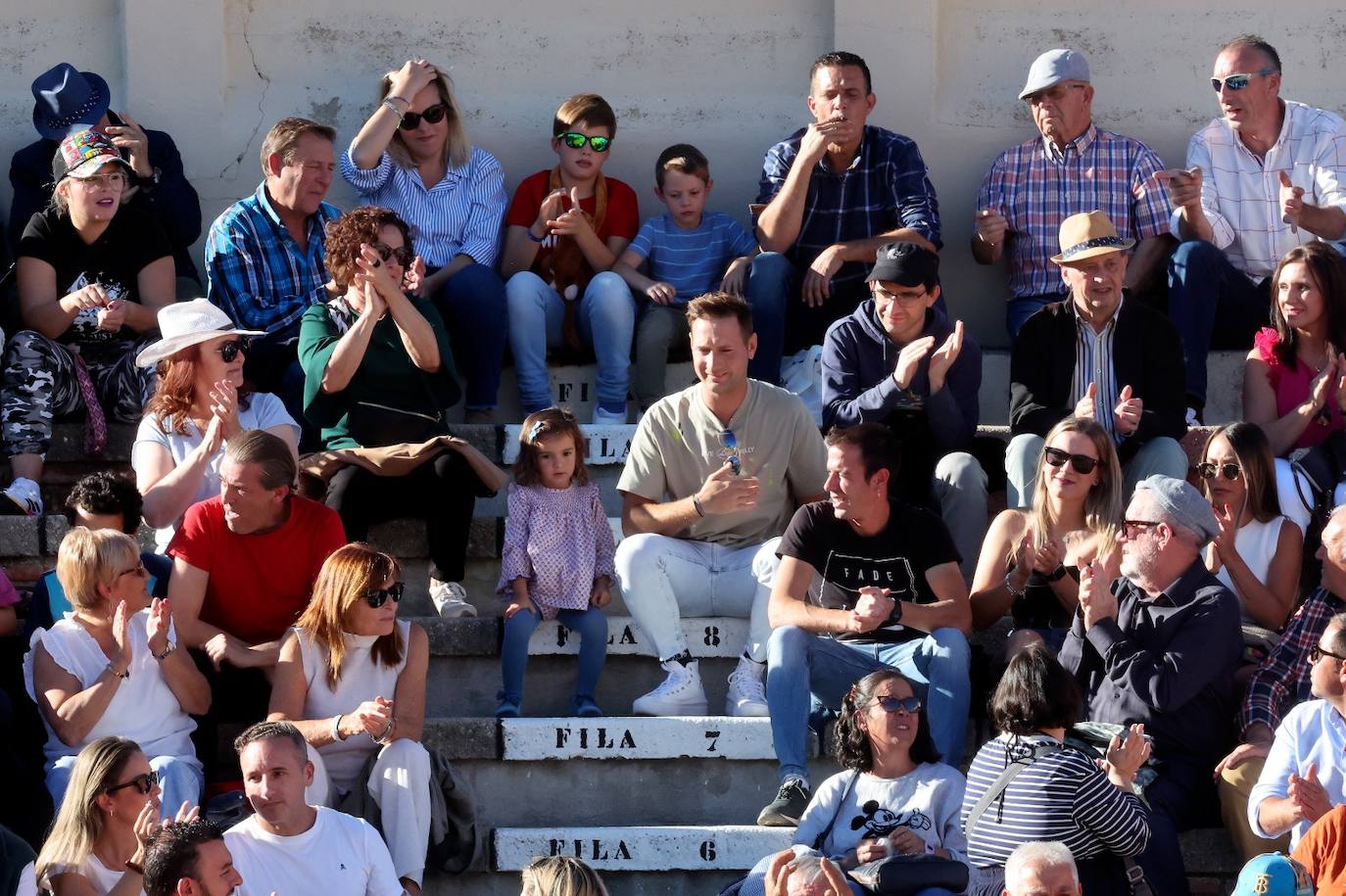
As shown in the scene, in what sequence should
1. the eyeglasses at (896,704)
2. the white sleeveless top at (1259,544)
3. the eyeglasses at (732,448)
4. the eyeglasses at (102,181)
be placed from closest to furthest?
the eyeglasses at (896,704)
the white sleeveless top at (1259,544)
the eyeglasses at (732,448)
the eyeglasses at (102,181)

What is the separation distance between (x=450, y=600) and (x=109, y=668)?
1.16m

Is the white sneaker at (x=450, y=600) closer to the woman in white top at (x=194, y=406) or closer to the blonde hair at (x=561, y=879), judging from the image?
the woman in white top at (x=194, y=406)

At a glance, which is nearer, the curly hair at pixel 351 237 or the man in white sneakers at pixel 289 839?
the man in white sneakers at pixel 289 839

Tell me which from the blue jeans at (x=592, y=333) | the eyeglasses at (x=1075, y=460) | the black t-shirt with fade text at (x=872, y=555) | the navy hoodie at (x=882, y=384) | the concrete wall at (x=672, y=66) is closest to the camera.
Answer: the black t-shirt with fade text at (x=872, y=555)

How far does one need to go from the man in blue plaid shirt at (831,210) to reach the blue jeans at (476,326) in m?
0.92

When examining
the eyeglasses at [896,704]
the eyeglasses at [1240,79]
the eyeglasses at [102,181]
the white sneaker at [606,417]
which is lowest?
the eyeglasses at [896,704]

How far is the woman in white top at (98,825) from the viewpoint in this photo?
5086 millimetres

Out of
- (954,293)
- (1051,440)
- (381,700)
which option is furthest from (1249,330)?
(381,700)

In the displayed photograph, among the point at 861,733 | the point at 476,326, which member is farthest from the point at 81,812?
the point at 476,326

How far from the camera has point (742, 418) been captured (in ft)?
22.0

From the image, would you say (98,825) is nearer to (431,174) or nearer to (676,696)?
(676,696)

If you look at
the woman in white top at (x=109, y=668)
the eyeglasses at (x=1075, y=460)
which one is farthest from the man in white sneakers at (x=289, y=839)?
the eyeglasses at (x=1075, y=460)

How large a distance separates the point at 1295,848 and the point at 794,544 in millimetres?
1695

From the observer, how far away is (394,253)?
695cm
